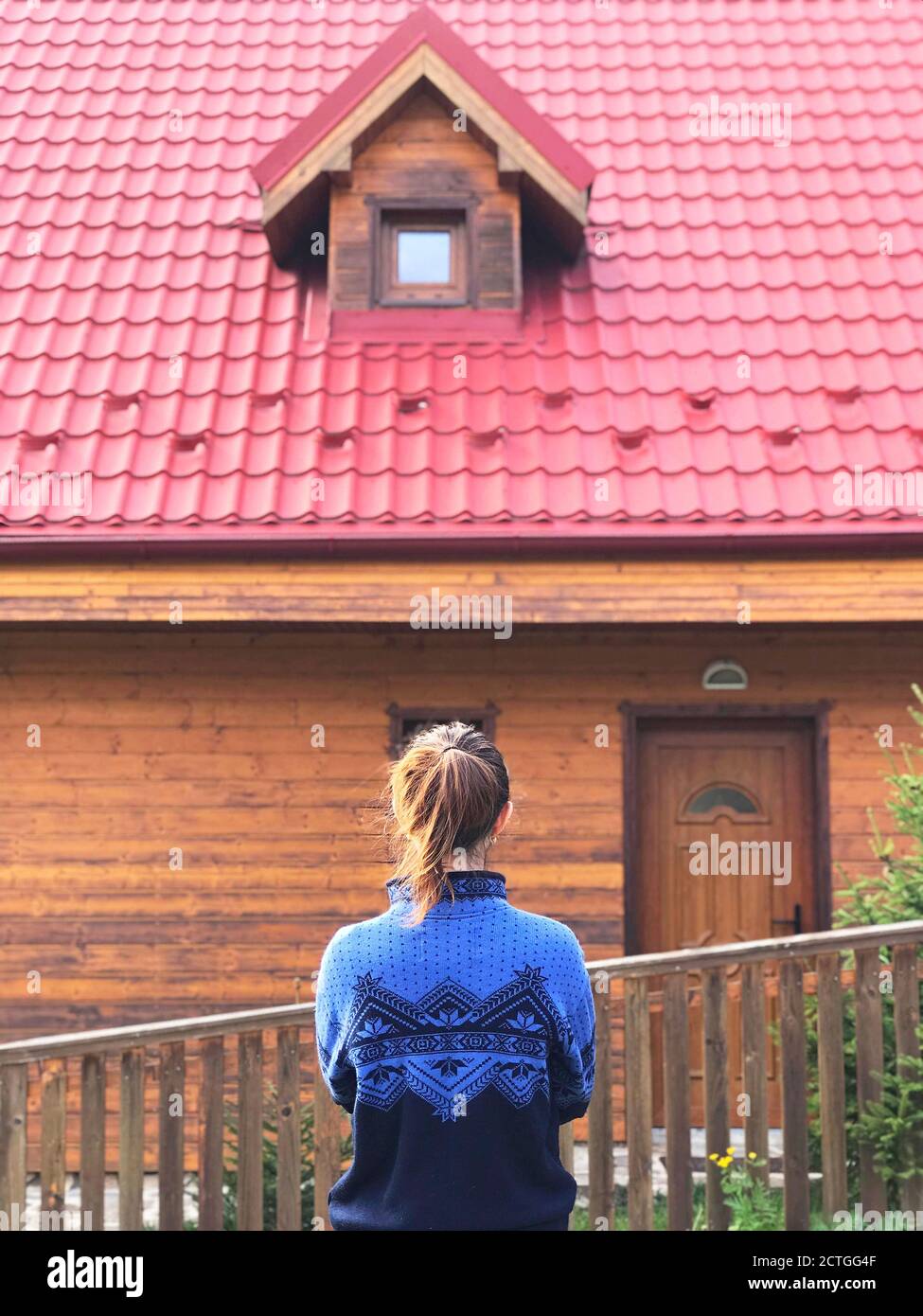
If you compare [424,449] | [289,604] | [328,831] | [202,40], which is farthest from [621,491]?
[202,40]

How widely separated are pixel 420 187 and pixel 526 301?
0.92 metres

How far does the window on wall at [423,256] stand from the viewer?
7668 millimetres

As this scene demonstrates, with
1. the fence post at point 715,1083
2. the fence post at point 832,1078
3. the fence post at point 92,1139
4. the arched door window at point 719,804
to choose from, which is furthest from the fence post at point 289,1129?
the arched door window at point 719,804

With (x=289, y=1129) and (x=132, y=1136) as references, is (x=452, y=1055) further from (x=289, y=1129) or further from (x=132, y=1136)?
(x=132, y=1136)

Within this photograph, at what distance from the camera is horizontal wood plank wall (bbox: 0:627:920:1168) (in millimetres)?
6828

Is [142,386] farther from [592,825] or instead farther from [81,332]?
[592,825]

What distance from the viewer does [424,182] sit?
25.1 ft

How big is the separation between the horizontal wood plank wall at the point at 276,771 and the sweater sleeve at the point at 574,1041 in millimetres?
4423

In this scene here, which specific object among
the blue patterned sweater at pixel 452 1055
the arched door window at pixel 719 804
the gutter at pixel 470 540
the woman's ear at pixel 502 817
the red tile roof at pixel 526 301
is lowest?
the blue patterned sweater at pixel 452 1055

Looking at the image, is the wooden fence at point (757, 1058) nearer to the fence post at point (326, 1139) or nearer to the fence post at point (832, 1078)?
the fence post at point (832, 1078)

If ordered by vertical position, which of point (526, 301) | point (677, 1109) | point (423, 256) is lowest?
point (677, 1109)

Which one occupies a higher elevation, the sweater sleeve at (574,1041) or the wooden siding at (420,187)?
the wooden siding at (420,187)

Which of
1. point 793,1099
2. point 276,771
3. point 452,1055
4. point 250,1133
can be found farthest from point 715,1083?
point 276,771

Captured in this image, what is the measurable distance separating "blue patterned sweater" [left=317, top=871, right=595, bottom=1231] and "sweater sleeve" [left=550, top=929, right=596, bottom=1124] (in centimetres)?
1
